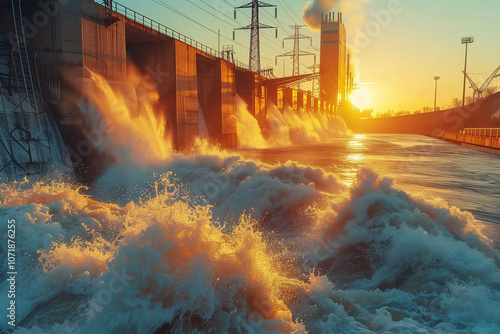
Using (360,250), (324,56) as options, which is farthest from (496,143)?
(324,56)

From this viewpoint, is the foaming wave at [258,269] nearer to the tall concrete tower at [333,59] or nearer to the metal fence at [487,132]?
the metal fence at [487,132]

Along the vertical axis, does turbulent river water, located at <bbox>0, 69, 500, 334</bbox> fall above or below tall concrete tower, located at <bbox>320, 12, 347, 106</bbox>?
below

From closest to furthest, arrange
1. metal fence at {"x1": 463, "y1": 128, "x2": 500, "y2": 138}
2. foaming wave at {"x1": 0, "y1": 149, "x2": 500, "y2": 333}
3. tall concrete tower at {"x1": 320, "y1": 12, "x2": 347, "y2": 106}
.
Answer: foaming wave at {"x1": 0, "y1": 149, "x2": 500, "y2": 333}, metal fence at {"x1": 463, "y1": 128, "x2": 500, "y2": 138}, tall concrete tower at {"x1": 320, "y1": 12, "x2": 347, "y2": 106}

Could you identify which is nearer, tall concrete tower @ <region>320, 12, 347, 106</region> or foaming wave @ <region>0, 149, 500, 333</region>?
foaming wave @ <region>0, 149, 500, 333</region>

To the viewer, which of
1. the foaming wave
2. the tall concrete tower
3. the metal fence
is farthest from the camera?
the tall concrete tower

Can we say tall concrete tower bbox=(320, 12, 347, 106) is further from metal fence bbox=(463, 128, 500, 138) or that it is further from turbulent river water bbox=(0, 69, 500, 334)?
turbulent river water bbox=(0, 69, 500, 334)

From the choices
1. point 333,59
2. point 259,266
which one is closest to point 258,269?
point 259,266

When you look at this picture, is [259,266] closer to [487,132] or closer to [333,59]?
[487,132]

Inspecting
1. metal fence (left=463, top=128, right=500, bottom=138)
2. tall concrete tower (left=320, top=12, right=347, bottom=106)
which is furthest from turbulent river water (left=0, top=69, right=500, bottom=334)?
tall concrete tower (left=320, top=12, right=347, bottom=106)

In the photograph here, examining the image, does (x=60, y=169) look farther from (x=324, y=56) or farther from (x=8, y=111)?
(x=324, y=56)
